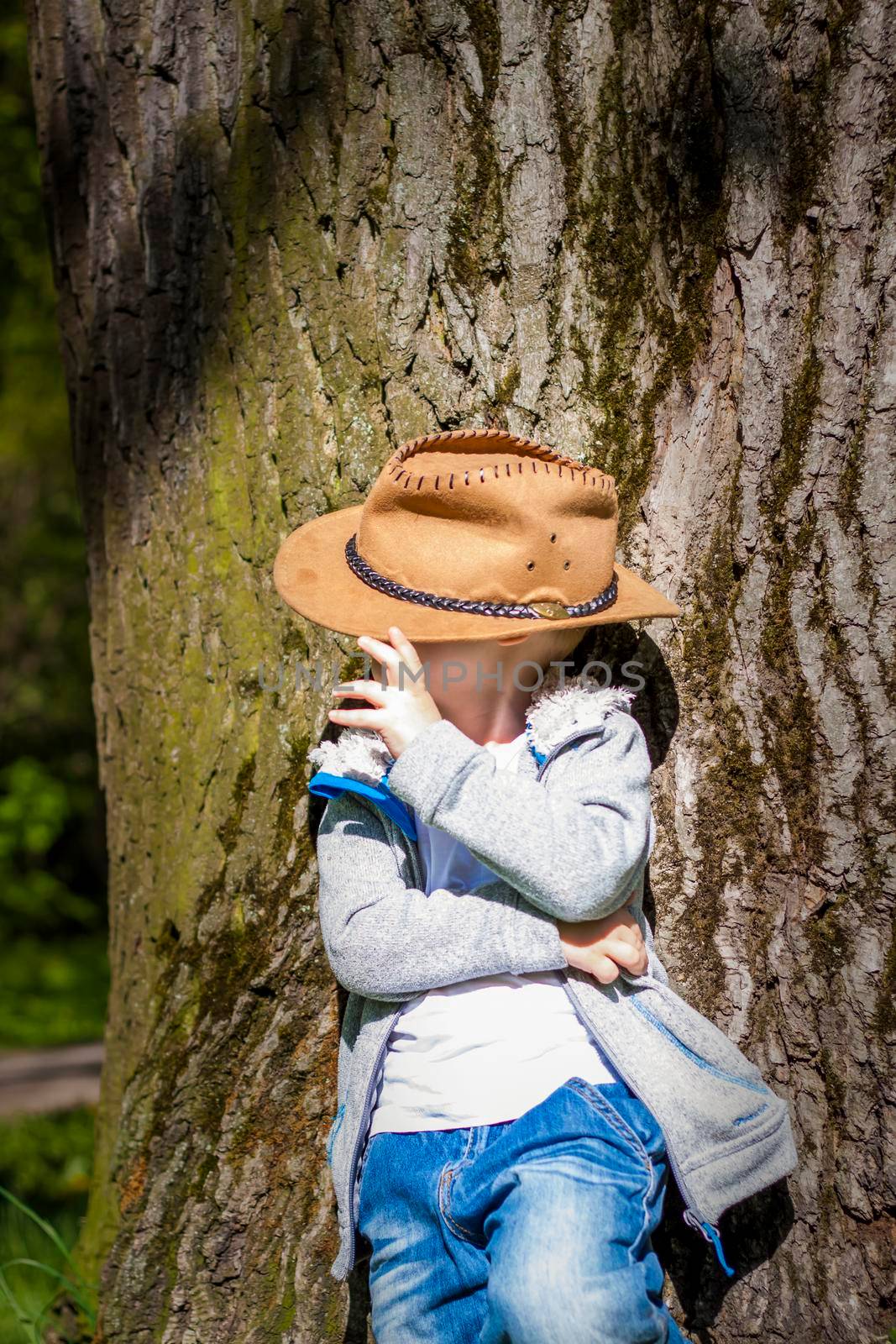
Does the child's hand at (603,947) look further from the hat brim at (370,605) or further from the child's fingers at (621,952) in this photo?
the hat brim at (370,605)

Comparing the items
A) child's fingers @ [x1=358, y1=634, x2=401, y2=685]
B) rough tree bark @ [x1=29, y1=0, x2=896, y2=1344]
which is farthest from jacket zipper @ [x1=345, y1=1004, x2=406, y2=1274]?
child's fingers @ [x1=358, y1=634, x2=401, y2=685]

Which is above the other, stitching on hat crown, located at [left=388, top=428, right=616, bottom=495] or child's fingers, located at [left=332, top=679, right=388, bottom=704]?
stitching on hat crown, located at [left=388, top=428, right=616, bottom=495]

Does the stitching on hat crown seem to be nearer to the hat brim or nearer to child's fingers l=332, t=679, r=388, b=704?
the hat brim

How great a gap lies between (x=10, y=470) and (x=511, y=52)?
7.89 metres

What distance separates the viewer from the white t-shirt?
6.08ft

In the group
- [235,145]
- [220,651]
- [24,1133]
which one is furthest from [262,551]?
[24,1133]

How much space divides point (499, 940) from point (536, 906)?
0.09m

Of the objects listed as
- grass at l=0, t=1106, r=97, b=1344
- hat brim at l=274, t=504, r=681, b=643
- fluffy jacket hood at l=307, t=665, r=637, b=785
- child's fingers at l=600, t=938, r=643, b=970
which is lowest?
grass at l=0, t=1106, r=97, b=1344

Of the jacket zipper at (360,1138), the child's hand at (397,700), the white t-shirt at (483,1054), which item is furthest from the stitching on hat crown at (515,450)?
the jacket zipper at (360,1138)

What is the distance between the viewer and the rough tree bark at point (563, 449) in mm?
2123

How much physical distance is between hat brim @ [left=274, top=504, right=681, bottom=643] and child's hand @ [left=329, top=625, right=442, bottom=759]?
0.02 meters

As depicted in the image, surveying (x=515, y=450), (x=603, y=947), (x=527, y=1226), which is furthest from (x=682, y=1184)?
(x=515, y=450)

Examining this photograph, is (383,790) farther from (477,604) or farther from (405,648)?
(477,604)

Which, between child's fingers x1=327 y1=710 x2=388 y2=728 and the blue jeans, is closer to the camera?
the blue jeans
